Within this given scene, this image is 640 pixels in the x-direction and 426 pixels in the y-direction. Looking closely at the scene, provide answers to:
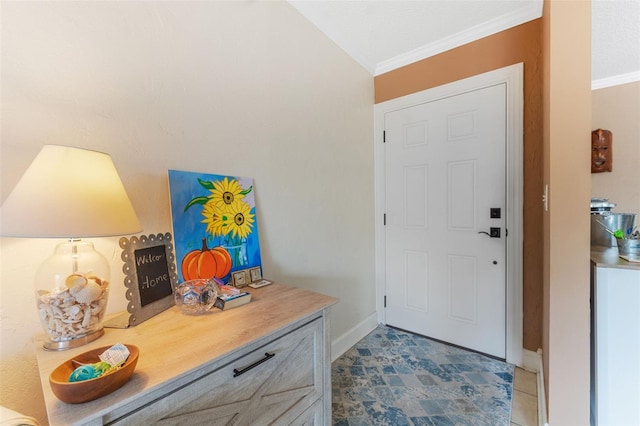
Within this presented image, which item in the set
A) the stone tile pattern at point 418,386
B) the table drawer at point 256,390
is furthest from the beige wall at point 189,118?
the table drawer at point 256,390

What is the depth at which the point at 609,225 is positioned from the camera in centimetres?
150

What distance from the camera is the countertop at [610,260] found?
45.5 inches

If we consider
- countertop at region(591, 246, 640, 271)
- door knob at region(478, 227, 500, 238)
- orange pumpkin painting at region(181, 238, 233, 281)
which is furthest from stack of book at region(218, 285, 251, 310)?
door knob at region(478, 227, 500, 238)

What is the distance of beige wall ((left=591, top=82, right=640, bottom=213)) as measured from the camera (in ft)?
7.57

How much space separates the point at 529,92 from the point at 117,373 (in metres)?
2.65

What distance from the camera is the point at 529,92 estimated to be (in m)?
1.90

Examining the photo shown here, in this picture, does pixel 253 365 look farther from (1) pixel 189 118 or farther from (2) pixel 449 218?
(2) pixel 449 218

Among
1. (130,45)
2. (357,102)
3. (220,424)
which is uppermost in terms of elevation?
(357,102)

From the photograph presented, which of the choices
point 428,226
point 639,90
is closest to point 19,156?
point 428,226

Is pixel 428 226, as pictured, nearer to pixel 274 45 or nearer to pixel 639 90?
pixel 274 45

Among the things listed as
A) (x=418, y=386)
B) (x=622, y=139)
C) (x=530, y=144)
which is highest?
(x=622, y=139)

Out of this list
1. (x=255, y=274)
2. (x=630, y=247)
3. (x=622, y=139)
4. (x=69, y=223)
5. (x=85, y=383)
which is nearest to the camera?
(x=85, y=383)

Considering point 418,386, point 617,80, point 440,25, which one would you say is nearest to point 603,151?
point 617,80

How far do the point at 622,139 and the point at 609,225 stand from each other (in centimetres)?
151
